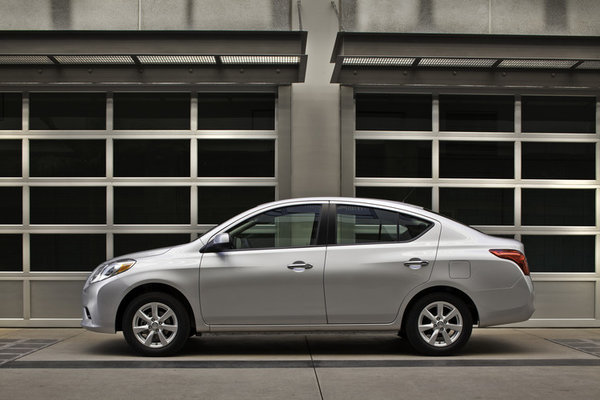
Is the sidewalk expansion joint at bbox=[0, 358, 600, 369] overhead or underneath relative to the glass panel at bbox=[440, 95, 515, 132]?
underneath

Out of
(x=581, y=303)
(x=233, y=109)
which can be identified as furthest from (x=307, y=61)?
(x=581, y=303)

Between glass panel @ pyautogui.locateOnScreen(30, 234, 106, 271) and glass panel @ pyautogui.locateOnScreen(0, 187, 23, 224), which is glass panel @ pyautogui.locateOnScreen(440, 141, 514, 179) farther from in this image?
glass panel @ pyautogui.locateOnScreen(0, 187, 23, 224)

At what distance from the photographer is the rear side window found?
810 centimetres

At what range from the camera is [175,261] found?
26.1ft

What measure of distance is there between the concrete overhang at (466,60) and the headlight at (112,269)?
391 centimetres

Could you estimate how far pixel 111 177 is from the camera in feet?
35.4

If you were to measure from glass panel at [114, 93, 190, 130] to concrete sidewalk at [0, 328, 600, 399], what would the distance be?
3.11 meters

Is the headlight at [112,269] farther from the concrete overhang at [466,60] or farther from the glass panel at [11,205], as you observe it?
the concrete overhang at [466,60]

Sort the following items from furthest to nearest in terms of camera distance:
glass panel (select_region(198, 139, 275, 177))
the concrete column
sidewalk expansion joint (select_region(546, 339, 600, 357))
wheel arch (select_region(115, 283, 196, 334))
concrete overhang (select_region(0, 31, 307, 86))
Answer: glass panel (select_region(198, 139, 275, 177)) < the concrete column < concrete overhang (select_region(0, 31, 307, 86)) < sidewalk expansion joint (select_region(546, 339, 600, 357)) < wheel arch (select_region(115, 283, 196, 334))

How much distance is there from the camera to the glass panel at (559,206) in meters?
11.0

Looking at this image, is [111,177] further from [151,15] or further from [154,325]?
[154,325]

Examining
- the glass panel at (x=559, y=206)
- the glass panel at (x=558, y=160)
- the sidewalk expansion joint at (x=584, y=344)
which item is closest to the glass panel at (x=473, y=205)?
the glass panel at (x=559, y=206)

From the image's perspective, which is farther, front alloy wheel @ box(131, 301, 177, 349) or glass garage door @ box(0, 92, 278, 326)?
glass garage door @ box(0, 92, 278, 326)

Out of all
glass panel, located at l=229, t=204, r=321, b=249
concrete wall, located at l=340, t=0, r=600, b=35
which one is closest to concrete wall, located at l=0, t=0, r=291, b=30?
concrete wall, located at l=340, t=0, r=600, b=35
